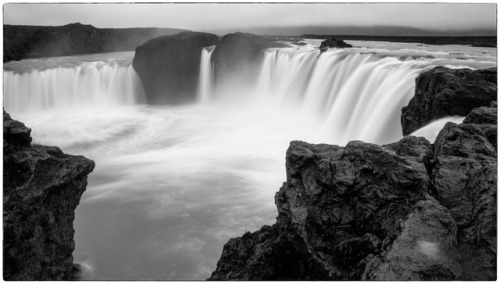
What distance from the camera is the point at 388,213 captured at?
338 cm

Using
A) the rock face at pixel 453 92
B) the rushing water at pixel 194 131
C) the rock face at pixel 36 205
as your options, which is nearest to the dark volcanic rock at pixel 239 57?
the rushing water at pixel 194 131

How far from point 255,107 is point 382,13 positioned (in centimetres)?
1077

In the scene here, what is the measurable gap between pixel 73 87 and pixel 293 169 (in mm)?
14862

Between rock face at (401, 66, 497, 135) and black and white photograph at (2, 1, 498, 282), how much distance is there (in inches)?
0.8

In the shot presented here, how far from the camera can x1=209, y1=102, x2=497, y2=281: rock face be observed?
9.72ft

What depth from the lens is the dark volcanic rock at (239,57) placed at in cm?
1662

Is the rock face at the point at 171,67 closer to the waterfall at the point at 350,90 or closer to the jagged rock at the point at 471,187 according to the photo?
the waterfall at the point at 350,90

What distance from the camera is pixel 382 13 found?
4586 mm

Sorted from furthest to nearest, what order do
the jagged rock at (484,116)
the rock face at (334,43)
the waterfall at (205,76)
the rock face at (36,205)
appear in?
the waterfall at (205,76), the rock face at (334,43), the jagged rock at (484,116), the rock face at (36,205)

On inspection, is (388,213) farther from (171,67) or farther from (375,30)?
(171,67)

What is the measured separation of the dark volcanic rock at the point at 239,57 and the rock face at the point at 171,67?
3.52ft

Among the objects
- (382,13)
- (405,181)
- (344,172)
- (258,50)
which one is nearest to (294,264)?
(344,172)

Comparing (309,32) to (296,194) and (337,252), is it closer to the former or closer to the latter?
(296,194)

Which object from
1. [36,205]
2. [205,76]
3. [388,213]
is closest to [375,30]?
[388,213]
